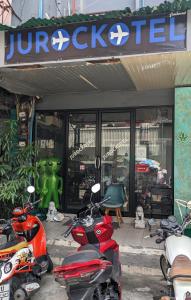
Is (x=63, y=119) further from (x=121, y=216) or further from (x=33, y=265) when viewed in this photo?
(x=33, y=265)

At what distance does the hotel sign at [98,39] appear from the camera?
3994 millimetres

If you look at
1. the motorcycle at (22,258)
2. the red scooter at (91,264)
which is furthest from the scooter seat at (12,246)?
the red scooter at (91,264)

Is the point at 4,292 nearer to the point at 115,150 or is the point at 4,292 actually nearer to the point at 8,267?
the point at 8,267

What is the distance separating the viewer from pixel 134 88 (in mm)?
6504

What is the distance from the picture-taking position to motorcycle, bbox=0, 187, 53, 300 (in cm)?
320

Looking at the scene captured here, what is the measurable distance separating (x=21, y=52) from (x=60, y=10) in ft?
5.69

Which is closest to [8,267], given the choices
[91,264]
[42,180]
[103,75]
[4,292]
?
[4,292]

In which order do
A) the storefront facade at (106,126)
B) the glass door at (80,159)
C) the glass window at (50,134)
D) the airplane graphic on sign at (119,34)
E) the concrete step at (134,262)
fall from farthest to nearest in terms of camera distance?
the glass window at (50,134) → the glass door at (80,159) → the storefront facade at (106,126) → the concrete step at (134,262) → the airplane graphic on sign at (119,34)

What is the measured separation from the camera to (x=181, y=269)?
2.66m

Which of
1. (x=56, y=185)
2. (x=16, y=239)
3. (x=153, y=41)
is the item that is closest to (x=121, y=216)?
(x=56, y=185)

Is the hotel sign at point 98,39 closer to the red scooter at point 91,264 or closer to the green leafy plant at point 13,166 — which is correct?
the green leafy plant at point 13,166

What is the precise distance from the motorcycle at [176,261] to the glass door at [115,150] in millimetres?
3054

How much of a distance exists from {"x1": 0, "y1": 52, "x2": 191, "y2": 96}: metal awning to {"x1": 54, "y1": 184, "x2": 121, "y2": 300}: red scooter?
2.16 meters

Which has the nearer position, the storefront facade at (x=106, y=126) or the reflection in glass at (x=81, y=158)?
the storefront facade at (x=106, y=126)
